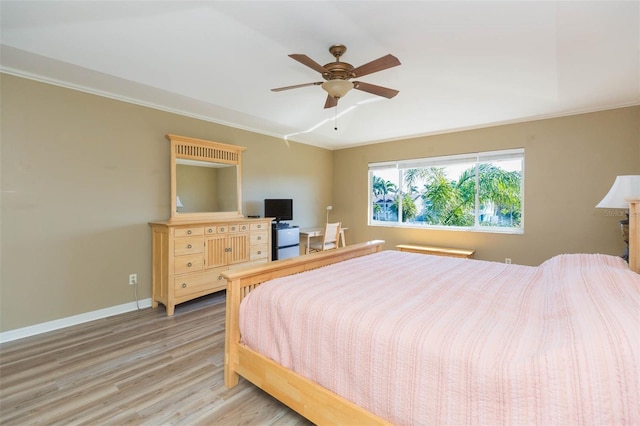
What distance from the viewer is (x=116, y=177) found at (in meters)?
3.16

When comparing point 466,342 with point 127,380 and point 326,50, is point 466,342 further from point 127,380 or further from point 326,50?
point 326,50

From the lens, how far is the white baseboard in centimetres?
256

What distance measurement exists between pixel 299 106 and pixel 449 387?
3392mm

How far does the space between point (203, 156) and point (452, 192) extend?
3.88 m

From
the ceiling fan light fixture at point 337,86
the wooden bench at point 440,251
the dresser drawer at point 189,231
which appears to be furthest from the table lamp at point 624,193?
the dresser drawer at point 189,231

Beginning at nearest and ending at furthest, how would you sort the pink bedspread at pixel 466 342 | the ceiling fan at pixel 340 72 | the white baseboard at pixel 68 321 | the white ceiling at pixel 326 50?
the pink bedspread at pixel 466 342
the white ceiling at pixel 326 50
the ceiling fan at pixel 340 72
the white baseboard at pixel 68 321

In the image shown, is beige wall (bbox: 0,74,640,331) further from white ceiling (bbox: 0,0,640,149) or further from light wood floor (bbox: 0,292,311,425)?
light wood floor (bbox: 0,292,311,425)

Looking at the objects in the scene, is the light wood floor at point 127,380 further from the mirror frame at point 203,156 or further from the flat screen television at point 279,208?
the flat screen television at point 279,208

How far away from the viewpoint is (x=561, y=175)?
3727 millimetres

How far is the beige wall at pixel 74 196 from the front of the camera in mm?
2582

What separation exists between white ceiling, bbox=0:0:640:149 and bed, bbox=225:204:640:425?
→ 147 cm

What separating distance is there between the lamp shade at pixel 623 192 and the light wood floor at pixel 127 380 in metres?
3.00

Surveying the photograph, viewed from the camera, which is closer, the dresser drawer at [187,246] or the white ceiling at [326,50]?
the white ceiling at [326,50]

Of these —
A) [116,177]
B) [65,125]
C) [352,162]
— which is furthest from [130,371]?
[352,162]
